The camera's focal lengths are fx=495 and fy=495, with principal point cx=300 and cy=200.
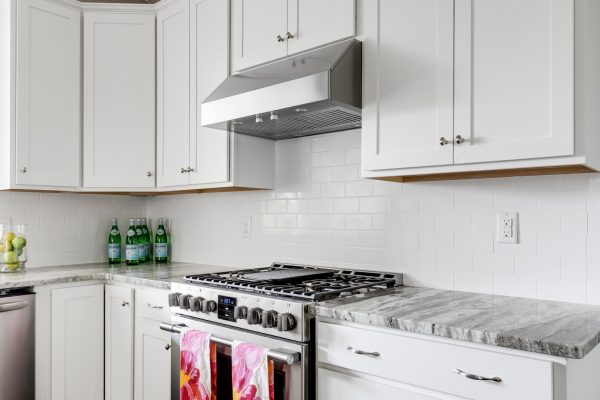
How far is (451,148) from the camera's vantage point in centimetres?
175

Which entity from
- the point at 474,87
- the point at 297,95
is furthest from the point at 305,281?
the point at 474,87

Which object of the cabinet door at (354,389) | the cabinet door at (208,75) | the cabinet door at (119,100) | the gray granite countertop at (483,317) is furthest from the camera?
the cabinet door at (119,100)

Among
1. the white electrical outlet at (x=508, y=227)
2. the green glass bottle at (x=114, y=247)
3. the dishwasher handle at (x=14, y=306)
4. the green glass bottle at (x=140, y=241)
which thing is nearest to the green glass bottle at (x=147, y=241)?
the green glass bottle at (x=140, y=241)

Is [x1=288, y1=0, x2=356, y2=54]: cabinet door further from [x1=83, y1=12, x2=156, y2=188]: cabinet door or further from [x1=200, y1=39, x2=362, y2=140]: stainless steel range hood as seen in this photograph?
[x1=83, y1=12, x2=156, y2=188]: cabinet door

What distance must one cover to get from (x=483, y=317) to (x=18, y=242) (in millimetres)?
2581

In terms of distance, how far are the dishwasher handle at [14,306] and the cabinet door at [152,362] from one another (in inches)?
21.8

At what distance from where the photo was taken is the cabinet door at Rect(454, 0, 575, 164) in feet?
5.02

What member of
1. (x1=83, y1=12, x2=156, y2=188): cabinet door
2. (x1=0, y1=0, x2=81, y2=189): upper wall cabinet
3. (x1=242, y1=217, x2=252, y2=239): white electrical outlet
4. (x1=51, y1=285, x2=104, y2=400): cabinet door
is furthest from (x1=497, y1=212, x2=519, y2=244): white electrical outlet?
(x1=0, y1=0, x2=81, y2=189): upper wall cabinet

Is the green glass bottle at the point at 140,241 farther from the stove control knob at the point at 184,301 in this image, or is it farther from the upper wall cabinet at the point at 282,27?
the upper wall cabinet at the point at 282,27

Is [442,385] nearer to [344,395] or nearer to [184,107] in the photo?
[344,395]

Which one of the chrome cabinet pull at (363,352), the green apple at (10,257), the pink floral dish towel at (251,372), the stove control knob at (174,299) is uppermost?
the green apple at (10,257)

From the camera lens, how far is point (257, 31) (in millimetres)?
2414

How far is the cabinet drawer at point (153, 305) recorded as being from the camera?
2452 mm

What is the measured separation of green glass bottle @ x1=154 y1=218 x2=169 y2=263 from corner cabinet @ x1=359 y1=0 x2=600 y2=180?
186 cm
